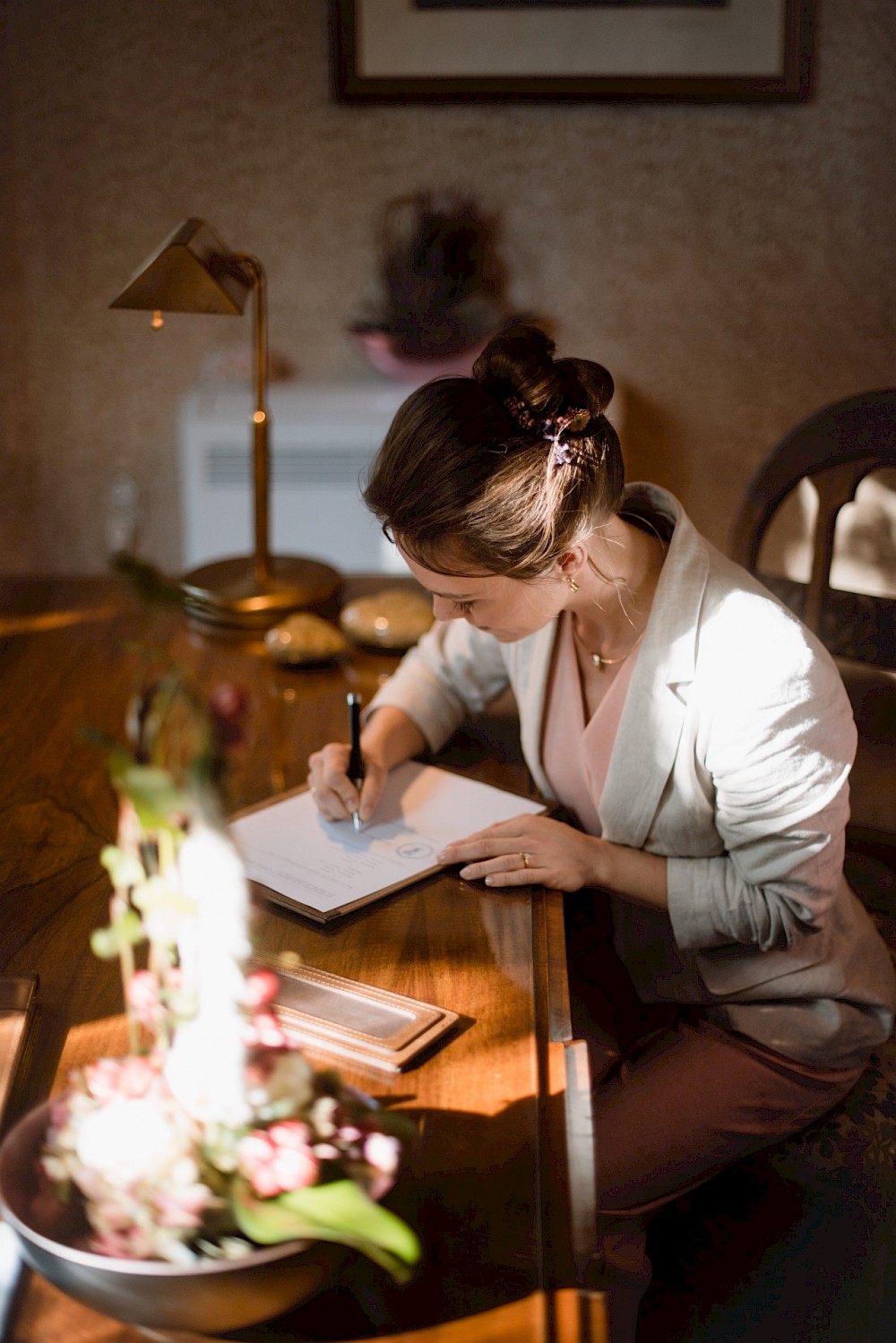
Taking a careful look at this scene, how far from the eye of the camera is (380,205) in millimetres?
2945

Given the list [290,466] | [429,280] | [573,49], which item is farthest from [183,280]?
[573,49]

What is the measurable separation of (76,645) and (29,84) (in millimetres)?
1921

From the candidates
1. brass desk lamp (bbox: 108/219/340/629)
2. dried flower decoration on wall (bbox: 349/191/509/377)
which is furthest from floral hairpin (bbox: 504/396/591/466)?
dried flower decoration on wall (bbox: 349/191/509/377)

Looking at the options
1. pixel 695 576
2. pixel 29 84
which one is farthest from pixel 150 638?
pixel 29 84

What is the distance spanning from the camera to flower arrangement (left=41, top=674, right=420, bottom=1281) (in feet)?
2.08

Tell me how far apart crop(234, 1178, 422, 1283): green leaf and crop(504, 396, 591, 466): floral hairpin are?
27.0 inches

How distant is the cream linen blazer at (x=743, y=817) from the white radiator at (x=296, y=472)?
1.56m

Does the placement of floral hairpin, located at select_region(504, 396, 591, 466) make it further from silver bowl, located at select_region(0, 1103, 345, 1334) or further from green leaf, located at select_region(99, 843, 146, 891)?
silver bowl, located at select_region(0, 1103, 345, 1334)

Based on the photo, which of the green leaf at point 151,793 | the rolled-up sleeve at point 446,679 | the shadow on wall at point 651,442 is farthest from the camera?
the shadow on wall at point 651,442

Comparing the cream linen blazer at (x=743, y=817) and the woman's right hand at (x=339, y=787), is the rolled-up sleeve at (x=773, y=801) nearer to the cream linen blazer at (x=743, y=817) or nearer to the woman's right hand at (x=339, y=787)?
the cream linen blazer at (x=743, y=817)

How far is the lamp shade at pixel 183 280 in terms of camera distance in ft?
4.80

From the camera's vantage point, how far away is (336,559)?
288 cm

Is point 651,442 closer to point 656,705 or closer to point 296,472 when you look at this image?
point 296,472

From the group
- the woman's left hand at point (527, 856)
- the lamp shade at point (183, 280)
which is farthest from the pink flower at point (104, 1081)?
the lamp shade at point (183, 280)
